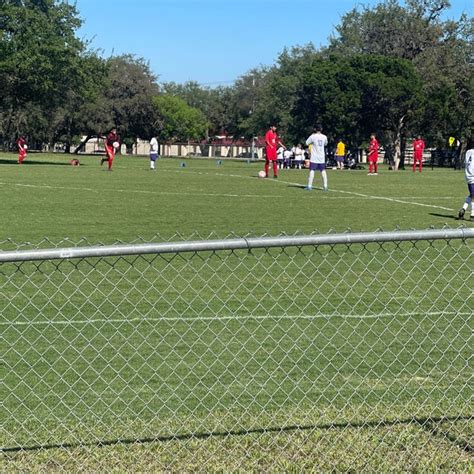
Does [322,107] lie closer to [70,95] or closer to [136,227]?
[70,95]

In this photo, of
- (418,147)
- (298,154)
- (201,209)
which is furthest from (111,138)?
(201,209)

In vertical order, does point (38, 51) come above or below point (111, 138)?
above

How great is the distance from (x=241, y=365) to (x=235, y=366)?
2.1 inches

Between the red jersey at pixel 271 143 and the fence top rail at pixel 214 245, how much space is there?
29.5 m

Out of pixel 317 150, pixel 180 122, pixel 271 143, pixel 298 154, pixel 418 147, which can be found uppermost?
pixel 317 150

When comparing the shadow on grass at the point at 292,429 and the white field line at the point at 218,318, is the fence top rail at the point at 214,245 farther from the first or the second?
the white field line at the point at 218,318

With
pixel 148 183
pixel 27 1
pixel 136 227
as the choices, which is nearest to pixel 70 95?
pixel 27 1

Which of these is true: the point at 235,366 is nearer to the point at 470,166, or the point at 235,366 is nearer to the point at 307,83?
the point at 470,166

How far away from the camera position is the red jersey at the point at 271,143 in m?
36.0

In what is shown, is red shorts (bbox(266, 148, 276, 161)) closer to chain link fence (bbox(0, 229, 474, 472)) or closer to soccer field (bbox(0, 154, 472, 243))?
soccer field (bbox(0, 154, 472, 243))

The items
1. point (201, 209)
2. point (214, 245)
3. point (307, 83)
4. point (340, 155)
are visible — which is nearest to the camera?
point (214, 245)

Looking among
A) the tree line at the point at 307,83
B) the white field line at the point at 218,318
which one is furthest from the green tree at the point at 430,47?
the white field line at the point at 218,318

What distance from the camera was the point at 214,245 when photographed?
5551 mm

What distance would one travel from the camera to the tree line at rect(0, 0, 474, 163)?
53406mm
